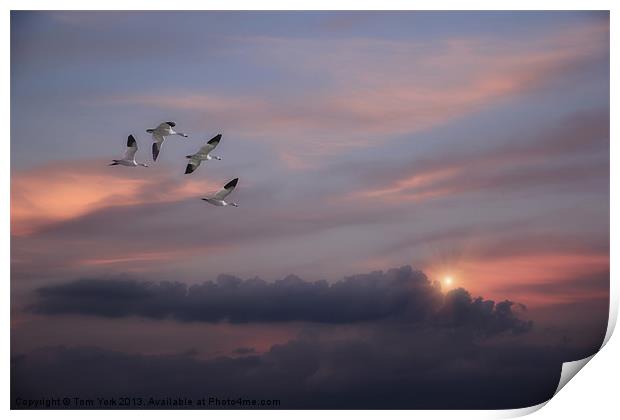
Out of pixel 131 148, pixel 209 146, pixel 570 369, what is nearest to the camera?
pixel 570 369

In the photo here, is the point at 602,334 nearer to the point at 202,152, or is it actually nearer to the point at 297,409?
the point at 297,409

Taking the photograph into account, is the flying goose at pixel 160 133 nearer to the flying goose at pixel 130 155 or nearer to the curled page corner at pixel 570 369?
the flying goose at pixel 130 155

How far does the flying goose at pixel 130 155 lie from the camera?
12141mm

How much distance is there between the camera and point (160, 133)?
12.2 metres

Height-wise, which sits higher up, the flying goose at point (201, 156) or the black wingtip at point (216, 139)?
the black wingtip at point (216, 139)

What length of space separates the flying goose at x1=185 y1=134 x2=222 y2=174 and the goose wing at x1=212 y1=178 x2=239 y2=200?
17.5 inches

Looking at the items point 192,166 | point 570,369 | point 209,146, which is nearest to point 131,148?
point 192,166

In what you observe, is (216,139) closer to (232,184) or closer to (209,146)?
(209,146)

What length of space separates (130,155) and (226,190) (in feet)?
4.30

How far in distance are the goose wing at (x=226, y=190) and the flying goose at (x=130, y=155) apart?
104 centimetres

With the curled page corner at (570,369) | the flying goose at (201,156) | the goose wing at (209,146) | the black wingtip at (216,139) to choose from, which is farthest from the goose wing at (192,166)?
the curled page corner at (570,369)

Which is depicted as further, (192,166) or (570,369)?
(192,166)
